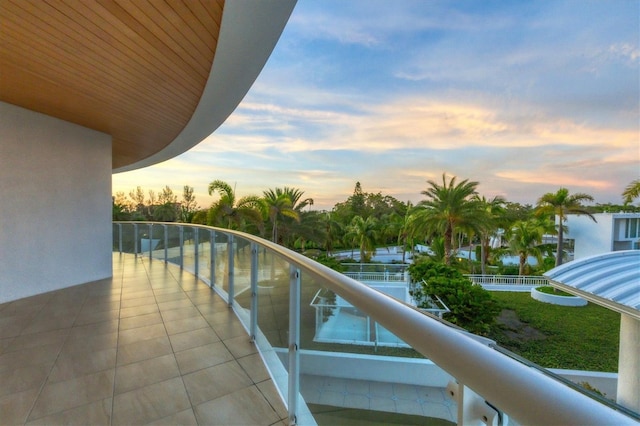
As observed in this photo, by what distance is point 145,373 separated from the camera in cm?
256

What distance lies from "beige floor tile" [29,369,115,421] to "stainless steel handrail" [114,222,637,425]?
264 cm

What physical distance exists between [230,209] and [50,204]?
1100 cm

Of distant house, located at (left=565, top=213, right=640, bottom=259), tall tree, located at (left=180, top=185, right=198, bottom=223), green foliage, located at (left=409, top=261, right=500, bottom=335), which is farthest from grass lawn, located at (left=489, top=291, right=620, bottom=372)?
tall tree, located at (left=180, top=185, right=198, bottom=223)

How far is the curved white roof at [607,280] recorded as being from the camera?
4.23 m

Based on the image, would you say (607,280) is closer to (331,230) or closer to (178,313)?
(178,313)

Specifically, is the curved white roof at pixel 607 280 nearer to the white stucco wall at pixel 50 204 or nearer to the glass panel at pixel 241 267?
the glass panel at pixel 241 267

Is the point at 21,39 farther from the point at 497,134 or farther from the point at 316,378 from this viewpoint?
the point at 497,134

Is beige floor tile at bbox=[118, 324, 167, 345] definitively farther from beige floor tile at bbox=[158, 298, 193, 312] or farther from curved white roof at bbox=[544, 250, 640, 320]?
curved white roof at bbox=[544, 250, 640, 320]

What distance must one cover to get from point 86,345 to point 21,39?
3.14 metres

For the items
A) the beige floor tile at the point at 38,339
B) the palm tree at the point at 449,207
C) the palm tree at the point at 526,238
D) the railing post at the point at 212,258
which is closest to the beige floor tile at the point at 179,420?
the beige floor tile at the point at 38,339

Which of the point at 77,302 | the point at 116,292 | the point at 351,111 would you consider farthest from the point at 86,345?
the point at 351,111

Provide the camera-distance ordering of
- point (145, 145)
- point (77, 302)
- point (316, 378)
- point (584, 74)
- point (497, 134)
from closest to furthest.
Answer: point (316, 378), point (77, 302), point (145, 145), point (584, 74), point (497, 134)

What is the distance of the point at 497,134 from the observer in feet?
53.7

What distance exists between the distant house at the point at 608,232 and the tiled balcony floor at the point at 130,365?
87.9ft
